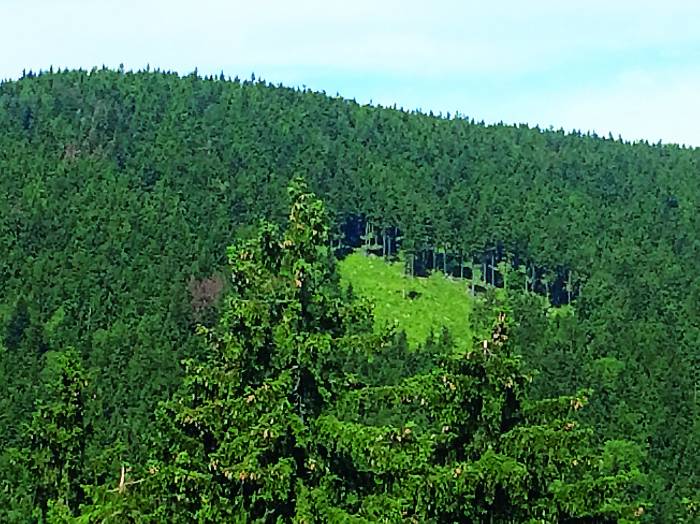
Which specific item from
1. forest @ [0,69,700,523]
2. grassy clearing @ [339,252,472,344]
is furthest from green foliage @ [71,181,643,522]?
grassy clearing @ [339,252,472,344]

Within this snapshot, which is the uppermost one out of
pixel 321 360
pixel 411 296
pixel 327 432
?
pixel 321 360

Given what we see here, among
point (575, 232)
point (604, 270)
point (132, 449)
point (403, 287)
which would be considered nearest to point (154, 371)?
point (132, 449)

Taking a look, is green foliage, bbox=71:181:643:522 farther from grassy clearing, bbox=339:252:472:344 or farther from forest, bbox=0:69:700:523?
grassy clearing, bbox=339:252:472:344

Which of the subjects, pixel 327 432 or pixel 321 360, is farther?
pixel 321 360

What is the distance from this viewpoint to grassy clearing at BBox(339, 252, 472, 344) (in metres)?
147

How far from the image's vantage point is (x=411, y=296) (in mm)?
160375

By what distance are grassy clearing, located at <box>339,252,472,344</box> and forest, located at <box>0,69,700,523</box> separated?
13.0 feet

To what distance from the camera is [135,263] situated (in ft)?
515

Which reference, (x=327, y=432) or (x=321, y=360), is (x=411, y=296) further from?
(x=327, y=432)

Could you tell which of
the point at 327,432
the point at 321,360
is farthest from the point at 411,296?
the point at 327,432

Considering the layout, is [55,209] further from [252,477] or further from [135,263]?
[252,477]

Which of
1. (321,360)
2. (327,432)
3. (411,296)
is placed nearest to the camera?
(327,432)

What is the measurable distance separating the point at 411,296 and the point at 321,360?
144 metres

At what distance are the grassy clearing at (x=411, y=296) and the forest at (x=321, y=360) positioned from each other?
13.0ft
